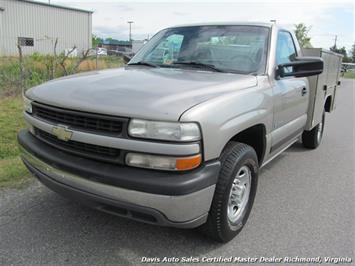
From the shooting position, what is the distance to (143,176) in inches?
92.2

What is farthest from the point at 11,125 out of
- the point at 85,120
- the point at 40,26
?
the point at 40,26

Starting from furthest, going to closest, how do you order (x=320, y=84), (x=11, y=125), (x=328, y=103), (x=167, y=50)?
(x=328, y=103) < (x=11, y=125) < (x=320, y=84) < (x=167, y=50)

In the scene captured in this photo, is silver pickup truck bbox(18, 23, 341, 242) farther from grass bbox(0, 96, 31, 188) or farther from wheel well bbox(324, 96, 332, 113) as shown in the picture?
wheel well bbox(324, 96, 332, 113)

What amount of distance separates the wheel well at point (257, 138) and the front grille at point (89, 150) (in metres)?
1.24

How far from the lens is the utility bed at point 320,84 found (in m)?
4.97

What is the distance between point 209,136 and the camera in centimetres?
245

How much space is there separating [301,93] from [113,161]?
280 cm

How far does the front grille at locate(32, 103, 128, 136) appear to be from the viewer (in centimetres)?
242

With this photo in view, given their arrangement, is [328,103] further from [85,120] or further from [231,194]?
[85,120]

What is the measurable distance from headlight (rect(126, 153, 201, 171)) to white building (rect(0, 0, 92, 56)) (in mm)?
28967

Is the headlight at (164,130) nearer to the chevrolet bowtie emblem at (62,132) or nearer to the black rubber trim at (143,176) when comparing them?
the black rubber trim at (143,176)

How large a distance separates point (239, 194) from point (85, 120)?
57.4 inches

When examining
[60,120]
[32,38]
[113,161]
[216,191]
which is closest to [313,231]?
[216,191]

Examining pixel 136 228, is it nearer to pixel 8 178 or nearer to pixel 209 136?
pixel 209 136
